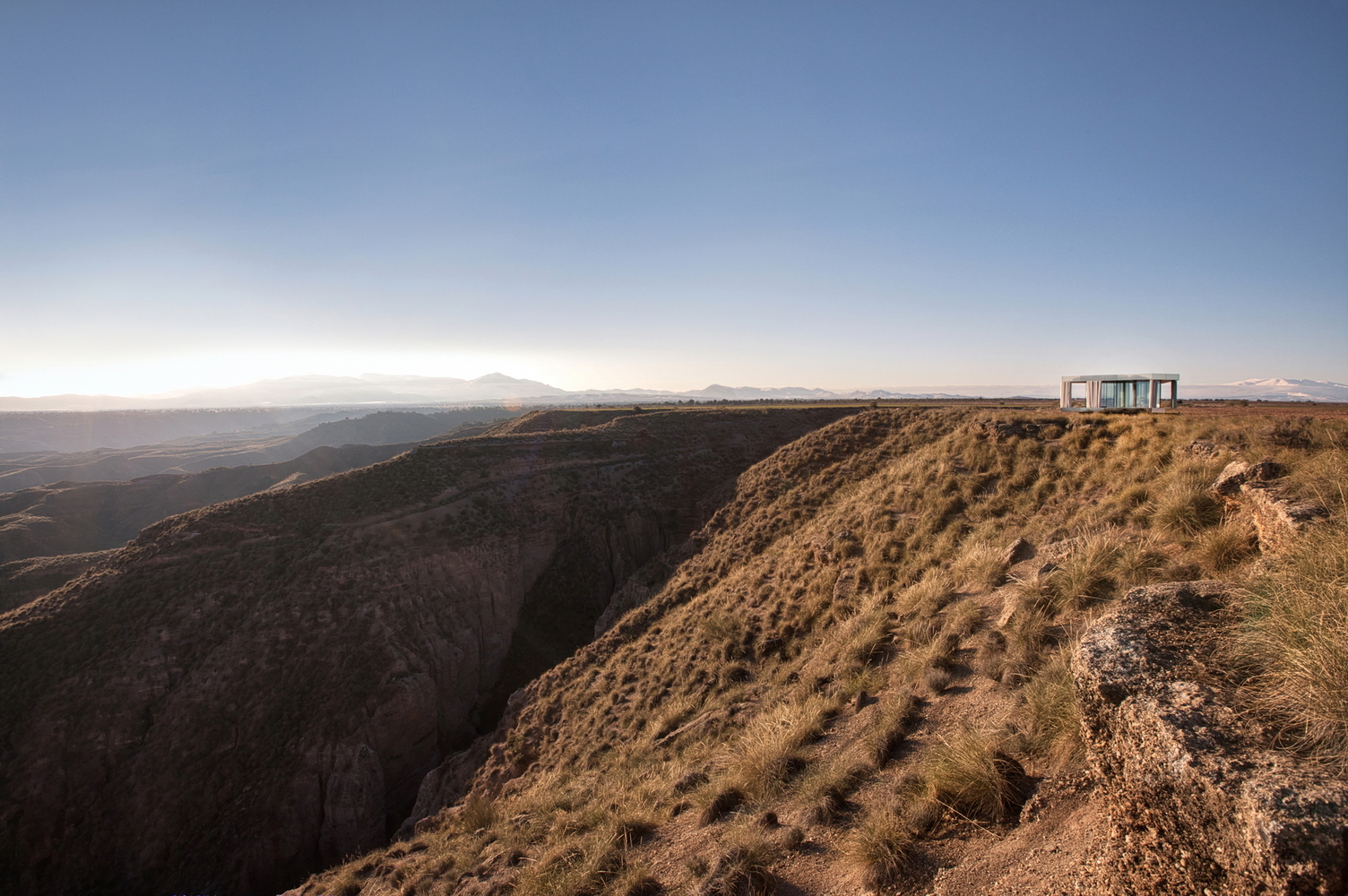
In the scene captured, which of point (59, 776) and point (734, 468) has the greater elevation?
point (734, 468)

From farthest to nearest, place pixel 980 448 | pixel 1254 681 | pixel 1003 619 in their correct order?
pixel 980 448 → pixel 1003 619 → pixel 1254 681

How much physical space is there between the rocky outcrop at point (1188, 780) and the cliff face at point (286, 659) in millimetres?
19808

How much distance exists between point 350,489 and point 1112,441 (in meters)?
34.6

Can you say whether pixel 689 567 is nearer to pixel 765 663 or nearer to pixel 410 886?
pixel 765 663

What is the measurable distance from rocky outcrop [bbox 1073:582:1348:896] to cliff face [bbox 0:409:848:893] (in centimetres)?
1981

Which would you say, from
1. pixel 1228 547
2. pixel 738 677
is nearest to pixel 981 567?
pixel 1228 547

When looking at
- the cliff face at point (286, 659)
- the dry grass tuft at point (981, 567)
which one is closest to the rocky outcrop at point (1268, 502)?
the dry grass tuft at point (981, 567)

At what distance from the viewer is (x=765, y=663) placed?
11945 mm

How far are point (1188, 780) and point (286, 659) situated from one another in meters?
27.3

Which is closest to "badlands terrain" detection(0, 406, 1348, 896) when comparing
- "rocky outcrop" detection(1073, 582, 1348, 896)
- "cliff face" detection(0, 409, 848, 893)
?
"rocky outcrop" detection(1073, 582, 1348, 896)

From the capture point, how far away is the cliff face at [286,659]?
17531 millimetres

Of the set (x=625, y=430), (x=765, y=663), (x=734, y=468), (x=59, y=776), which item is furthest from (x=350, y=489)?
(x=765, y=663)

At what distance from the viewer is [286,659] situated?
70.0 feet

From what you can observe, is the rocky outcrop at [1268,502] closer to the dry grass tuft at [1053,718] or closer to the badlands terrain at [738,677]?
the badlands terrain at [738,677]
